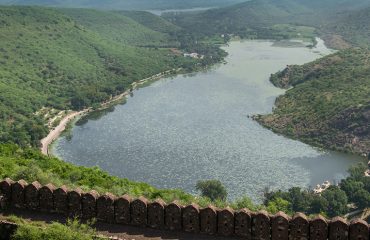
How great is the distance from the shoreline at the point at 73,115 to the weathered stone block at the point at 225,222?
52588 mm

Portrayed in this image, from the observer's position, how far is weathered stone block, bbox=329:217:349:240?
19.5 meters

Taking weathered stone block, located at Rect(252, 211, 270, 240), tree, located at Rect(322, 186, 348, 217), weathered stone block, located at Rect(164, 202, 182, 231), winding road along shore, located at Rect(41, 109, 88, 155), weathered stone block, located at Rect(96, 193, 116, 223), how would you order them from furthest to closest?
winding road along shore, located at Rect(41, 109, 88, 155), tree, located at Rect(322, 186, 348, 217), weathered stone block, located at Rect(96, 193, 116, 223), weathered stone block, located at Rect(164, 202, 182, 231), weathered stone block, located at Rect(252, 211, 270, 240)

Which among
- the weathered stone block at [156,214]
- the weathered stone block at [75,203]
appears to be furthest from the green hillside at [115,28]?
the weathered stone block at [156,214]

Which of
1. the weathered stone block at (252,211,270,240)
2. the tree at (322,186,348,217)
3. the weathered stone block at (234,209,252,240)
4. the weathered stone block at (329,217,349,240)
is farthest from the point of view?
the tree at (322,186,348,217)

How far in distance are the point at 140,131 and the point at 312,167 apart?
1118 inches

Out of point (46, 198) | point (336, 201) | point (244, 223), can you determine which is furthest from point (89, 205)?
point (336, 201)

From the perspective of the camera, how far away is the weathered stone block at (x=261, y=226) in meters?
20.3

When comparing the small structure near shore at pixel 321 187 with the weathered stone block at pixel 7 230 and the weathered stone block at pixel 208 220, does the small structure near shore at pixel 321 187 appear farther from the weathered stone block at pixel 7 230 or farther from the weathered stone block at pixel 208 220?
the weathered stone block at pixel 7 230

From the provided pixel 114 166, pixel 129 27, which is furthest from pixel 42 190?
pixel 129 27

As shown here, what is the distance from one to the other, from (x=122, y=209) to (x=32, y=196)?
13.3 ft

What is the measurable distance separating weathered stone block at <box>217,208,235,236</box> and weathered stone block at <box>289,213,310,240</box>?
2.27 m

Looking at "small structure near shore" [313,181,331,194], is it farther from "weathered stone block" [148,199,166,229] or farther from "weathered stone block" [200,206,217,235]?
"weathered stone block" [148,199,166,229]

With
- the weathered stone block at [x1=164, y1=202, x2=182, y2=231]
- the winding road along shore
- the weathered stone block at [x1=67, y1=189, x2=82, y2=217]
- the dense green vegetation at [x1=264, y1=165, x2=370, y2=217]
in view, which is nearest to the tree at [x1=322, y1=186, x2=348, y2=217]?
the dense green vegetation at [x1=264, y1=165, x2=370, y2=217]

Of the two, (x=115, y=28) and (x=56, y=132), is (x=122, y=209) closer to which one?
(x=56, y=132)
